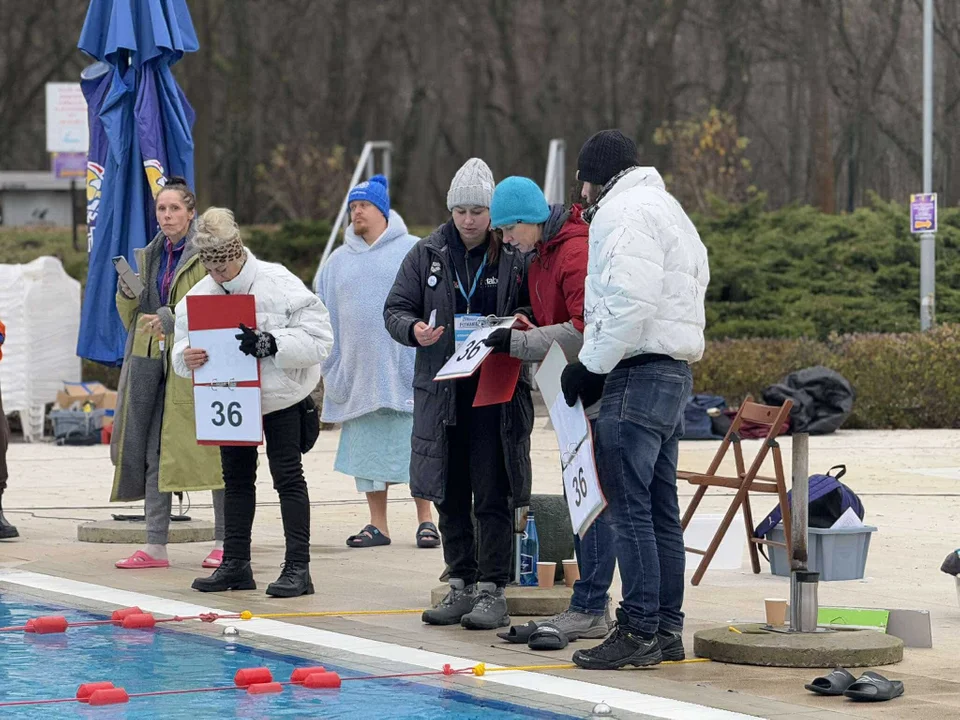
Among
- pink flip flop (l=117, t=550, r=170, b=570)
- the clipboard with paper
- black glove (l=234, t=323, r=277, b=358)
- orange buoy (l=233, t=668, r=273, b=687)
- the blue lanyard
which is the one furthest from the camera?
pink flip flop (l=117, t=550, r=170, b=570)

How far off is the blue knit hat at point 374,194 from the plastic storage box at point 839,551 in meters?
3.11

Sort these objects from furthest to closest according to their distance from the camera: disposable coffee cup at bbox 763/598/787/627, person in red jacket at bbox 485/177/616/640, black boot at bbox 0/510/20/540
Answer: black boot at bbox 0/510/20/540, disposable coffee cup at bbox 763/598/787/627, person in red jacket at bbox 485/177/616/640

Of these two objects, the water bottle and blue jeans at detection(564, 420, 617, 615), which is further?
the water bottle

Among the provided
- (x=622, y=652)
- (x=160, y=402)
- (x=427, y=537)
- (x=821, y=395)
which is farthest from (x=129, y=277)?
(x=821, y=395)

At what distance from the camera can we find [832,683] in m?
5.90

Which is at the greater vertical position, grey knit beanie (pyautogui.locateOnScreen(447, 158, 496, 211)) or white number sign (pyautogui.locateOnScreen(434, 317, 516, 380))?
grey knit beanie (pyautogui.locateOnScreen(447, 158, 496, 211))

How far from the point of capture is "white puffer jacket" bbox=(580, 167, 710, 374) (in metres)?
6.20

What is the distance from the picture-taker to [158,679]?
626 cm

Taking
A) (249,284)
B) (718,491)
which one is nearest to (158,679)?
(249,284)

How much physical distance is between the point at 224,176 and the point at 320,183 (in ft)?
8.53

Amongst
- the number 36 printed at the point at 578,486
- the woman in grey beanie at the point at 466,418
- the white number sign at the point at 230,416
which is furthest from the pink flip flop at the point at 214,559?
the number 36 printed at the point at 578,486

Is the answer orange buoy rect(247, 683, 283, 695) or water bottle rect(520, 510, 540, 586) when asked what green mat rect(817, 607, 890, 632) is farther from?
orange buoy rect(247, 683, 283, 695)

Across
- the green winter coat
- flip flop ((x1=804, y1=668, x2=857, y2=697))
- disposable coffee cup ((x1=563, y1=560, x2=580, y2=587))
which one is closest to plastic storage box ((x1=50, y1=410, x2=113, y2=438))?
the green winter coat

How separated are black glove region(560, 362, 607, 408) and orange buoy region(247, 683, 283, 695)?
155 cm
